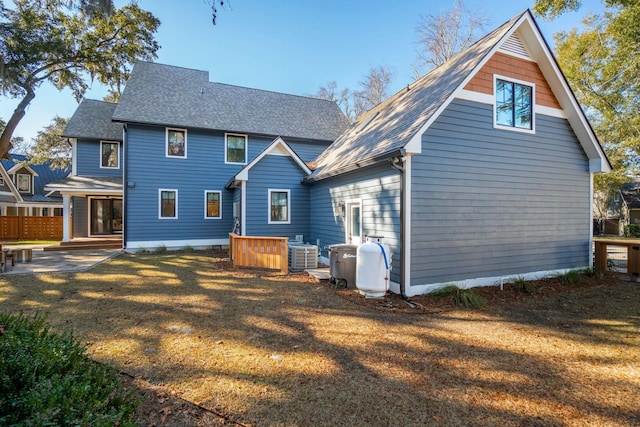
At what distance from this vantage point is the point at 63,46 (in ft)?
38.9

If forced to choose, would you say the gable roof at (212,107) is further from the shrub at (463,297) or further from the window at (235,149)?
the shrub at (463,297)

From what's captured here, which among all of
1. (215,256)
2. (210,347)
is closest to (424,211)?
(210,347)

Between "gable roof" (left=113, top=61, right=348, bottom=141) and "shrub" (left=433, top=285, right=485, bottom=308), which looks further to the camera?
"gable roof" (left=113, top=61, right=348, bottom=141)

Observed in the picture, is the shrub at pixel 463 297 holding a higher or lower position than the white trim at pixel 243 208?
lower

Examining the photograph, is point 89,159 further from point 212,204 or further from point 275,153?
point 275,153

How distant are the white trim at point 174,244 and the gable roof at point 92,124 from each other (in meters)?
5.70

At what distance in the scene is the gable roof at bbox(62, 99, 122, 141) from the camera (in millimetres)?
14367

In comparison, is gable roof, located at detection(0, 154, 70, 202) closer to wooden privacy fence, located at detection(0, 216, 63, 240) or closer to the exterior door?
wooden privacy fence, located at detection(0, 216, 63, 240)

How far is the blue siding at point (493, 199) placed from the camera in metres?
6.98

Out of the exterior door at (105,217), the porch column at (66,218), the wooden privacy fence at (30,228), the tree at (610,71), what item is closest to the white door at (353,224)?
the tree at (610,71)

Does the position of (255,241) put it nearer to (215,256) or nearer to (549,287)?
(215,256)

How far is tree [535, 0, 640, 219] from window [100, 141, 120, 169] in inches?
760

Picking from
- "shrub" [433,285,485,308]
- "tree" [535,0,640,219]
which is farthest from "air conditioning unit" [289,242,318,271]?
"tree" [535,0,640,219]

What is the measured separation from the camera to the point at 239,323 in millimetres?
5090
